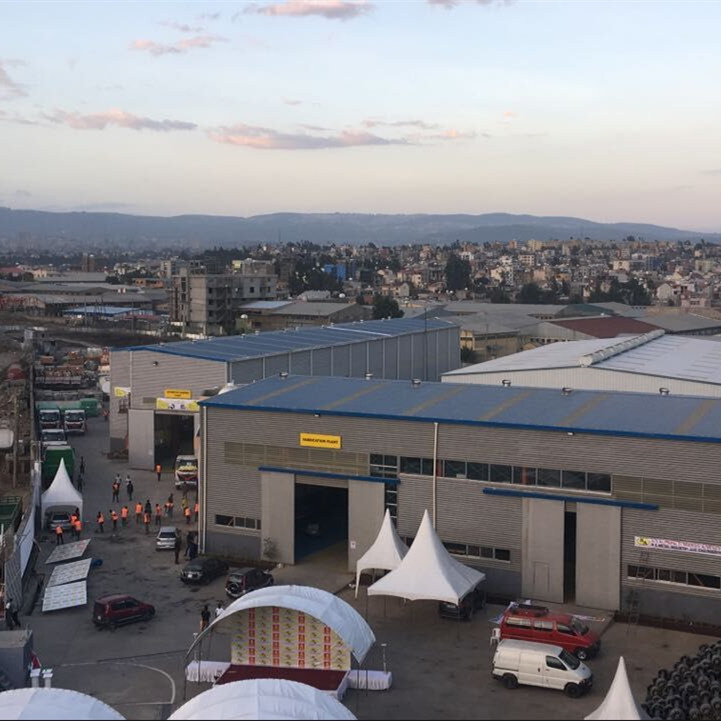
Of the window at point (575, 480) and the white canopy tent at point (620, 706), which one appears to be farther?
the window at point (575, 480)

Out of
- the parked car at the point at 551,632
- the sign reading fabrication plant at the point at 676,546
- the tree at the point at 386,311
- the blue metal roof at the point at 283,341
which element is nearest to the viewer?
the parked car at the point at 551,632

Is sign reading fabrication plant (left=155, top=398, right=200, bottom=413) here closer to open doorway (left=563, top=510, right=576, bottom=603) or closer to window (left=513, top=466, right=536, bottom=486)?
open doorway (left=563, top=510, right=576, bottom=603)

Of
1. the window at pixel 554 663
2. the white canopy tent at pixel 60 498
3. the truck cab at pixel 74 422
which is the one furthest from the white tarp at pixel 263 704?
the truck cab at pixel 74 422

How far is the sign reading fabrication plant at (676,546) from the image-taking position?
14.5m

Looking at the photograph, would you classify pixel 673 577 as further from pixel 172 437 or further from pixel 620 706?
pixel 172 437

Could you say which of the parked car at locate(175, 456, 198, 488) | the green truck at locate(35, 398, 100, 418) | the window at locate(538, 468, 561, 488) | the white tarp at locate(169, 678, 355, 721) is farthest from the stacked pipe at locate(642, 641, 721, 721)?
the green truck at locate(35, 398, 100, 418)

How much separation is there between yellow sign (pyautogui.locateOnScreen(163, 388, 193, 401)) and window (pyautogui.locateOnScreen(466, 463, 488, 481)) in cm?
1160

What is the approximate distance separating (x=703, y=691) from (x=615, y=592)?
4.07 meters

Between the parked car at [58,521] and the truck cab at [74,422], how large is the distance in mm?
12542

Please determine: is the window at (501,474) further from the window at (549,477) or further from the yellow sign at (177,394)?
the yellow sign at (177,394)

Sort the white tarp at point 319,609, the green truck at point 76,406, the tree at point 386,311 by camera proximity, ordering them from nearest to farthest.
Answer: the white tarp at point 319,609 < the green truck at point 76,406 < the tree at point 386,311

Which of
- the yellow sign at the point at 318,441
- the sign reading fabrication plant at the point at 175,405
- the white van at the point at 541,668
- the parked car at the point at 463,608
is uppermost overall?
the yellow sign at the point at 318,441

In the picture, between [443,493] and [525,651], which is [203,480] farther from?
[525,651]

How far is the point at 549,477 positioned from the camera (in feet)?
52.0
